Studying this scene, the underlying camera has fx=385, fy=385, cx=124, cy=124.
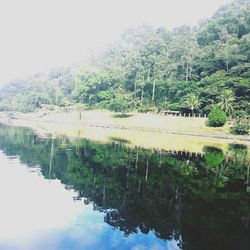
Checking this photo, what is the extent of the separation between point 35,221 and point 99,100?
112 metres

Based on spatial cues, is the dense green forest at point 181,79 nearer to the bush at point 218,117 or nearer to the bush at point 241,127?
the bush at point 218,117

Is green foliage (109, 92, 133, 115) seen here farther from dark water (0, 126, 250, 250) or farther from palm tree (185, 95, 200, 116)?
dark water (0, 126, 250, 250)

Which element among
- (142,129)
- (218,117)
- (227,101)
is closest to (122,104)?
(142,129)

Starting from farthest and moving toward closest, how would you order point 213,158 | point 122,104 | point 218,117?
point 122,104 < point 218,117 < point 213,158

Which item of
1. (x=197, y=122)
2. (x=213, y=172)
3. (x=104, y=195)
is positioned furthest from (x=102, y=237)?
(x=197, y=122)

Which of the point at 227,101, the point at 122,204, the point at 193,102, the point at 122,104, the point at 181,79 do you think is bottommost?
the point at 122,204

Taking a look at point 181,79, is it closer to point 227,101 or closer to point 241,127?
point 227,101

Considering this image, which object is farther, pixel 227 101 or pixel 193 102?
pixel 193 102

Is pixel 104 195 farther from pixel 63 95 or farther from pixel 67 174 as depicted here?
pixel 63 95

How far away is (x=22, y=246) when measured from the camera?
1397cm

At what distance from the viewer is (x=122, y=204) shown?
786 inches

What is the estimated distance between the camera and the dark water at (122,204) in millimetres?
15109

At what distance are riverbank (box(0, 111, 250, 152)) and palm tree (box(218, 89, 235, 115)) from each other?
4.78 m

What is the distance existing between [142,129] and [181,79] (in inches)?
1073
